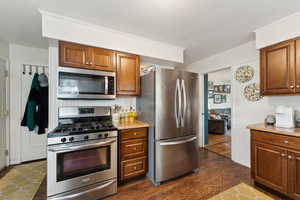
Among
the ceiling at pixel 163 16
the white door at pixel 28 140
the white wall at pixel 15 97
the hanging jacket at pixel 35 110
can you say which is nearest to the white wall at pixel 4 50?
the white wall at pixel 15 97

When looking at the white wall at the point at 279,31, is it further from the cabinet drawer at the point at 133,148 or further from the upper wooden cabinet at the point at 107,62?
the cabinet drawer at the point at 133,148

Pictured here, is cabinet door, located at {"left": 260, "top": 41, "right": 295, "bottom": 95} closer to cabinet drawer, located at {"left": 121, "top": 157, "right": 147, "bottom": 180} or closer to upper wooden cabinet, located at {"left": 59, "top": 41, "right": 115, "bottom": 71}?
cabinet drawer, located at {"left": 121, "top": 157, "right": 147, "bottom": 180}

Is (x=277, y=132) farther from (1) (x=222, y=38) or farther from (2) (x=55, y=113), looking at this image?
(2) (x=55, y=113)

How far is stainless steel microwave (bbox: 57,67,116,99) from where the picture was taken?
197cm

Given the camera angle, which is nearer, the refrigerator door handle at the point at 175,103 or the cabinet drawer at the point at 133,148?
the cabinet drawer at the point at 133,148

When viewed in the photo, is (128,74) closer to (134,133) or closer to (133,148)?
(134,133)

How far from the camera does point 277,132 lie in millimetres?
1754

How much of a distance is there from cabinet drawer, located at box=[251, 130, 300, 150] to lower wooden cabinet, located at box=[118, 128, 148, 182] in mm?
1664

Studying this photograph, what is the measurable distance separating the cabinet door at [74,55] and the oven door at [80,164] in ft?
3.76

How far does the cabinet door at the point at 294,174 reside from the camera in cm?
162

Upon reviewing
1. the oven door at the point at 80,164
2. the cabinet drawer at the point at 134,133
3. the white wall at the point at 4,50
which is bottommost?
the oven door at the point at 80,164

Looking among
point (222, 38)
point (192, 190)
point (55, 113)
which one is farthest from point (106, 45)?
point (192, 190)

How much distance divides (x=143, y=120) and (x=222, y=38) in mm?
2106

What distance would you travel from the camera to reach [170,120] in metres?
2.22
